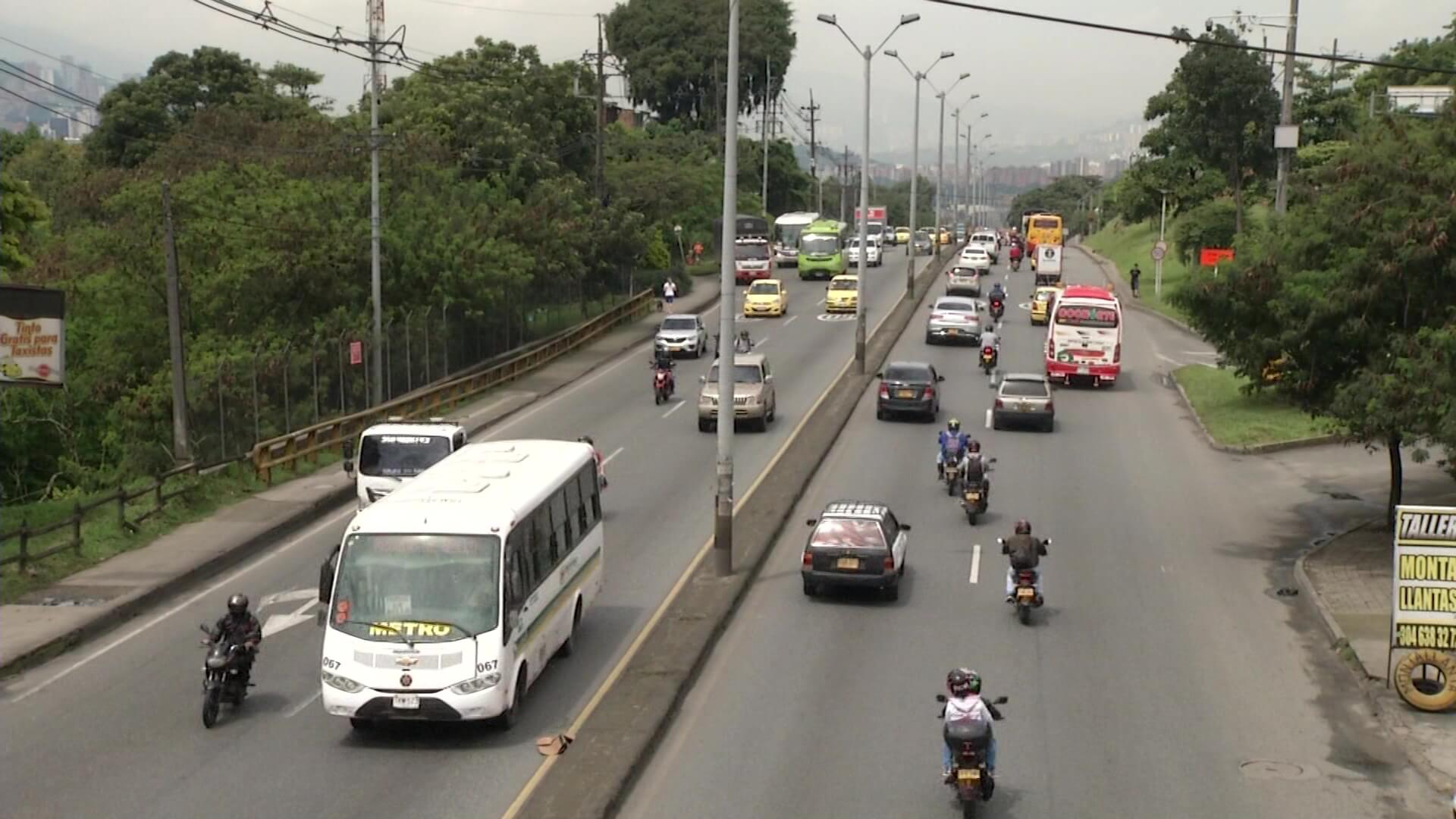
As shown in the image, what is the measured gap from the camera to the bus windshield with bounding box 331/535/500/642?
666 inches

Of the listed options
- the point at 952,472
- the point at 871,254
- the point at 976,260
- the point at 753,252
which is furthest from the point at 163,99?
the point at 952,472

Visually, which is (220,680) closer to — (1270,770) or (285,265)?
(1270,770)

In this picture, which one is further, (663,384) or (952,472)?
(663,384)

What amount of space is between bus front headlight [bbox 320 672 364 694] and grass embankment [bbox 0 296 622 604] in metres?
9.13

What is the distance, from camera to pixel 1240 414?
41.8 metres

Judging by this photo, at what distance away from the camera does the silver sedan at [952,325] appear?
5628 cm

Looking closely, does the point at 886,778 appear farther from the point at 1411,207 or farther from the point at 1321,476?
the point at 1321,476

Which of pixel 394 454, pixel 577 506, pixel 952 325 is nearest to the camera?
pixel 577 506

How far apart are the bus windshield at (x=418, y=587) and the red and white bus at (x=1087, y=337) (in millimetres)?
32963

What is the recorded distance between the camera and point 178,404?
33469 mm

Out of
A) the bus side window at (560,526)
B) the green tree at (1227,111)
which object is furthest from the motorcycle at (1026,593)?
the green tree at (1227,111)

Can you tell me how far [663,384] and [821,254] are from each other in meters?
41.8

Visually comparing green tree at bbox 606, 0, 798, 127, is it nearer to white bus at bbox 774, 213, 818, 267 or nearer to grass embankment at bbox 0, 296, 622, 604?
white bus at bbox 774, 213, 818, 267

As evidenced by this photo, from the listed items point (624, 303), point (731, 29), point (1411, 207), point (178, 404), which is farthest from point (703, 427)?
point (624, 303)
